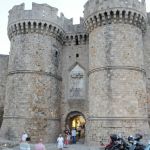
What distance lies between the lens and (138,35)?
12.9 m

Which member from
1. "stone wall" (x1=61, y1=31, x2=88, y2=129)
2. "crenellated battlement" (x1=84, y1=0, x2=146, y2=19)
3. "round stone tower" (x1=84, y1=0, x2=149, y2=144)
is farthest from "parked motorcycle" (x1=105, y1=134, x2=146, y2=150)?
"crenellated battlement" (x1=84, y1=0, x2=146, y2=19)

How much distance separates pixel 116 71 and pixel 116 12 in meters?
3.10

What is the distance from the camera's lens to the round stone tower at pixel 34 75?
43.5 feet

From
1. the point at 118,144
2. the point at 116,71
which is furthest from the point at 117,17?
the point at 118,144

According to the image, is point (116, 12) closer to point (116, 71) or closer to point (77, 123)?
point (116, 71)

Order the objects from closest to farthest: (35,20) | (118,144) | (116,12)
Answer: (118,144) < (116,12) < (35,20)

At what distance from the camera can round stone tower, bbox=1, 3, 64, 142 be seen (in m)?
13.3

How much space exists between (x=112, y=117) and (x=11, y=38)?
819 cm

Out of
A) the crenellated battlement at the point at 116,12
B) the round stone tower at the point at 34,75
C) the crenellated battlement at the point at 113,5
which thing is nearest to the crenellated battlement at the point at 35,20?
the round stone tower at the point at 34,75

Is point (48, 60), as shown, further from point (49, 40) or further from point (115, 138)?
point (115, 138)

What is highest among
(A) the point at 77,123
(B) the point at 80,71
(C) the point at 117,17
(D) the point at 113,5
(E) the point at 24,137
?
(D) the point at 113,5

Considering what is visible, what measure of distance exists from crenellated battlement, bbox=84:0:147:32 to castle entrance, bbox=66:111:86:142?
17.8 feet

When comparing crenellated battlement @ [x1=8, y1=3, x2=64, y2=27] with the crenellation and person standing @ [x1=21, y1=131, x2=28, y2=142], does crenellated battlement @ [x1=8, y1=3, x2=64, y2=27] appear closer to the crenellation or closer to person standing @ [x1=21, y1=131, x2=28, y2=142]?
the crenellation

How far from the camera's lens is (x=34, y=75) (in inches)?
542
